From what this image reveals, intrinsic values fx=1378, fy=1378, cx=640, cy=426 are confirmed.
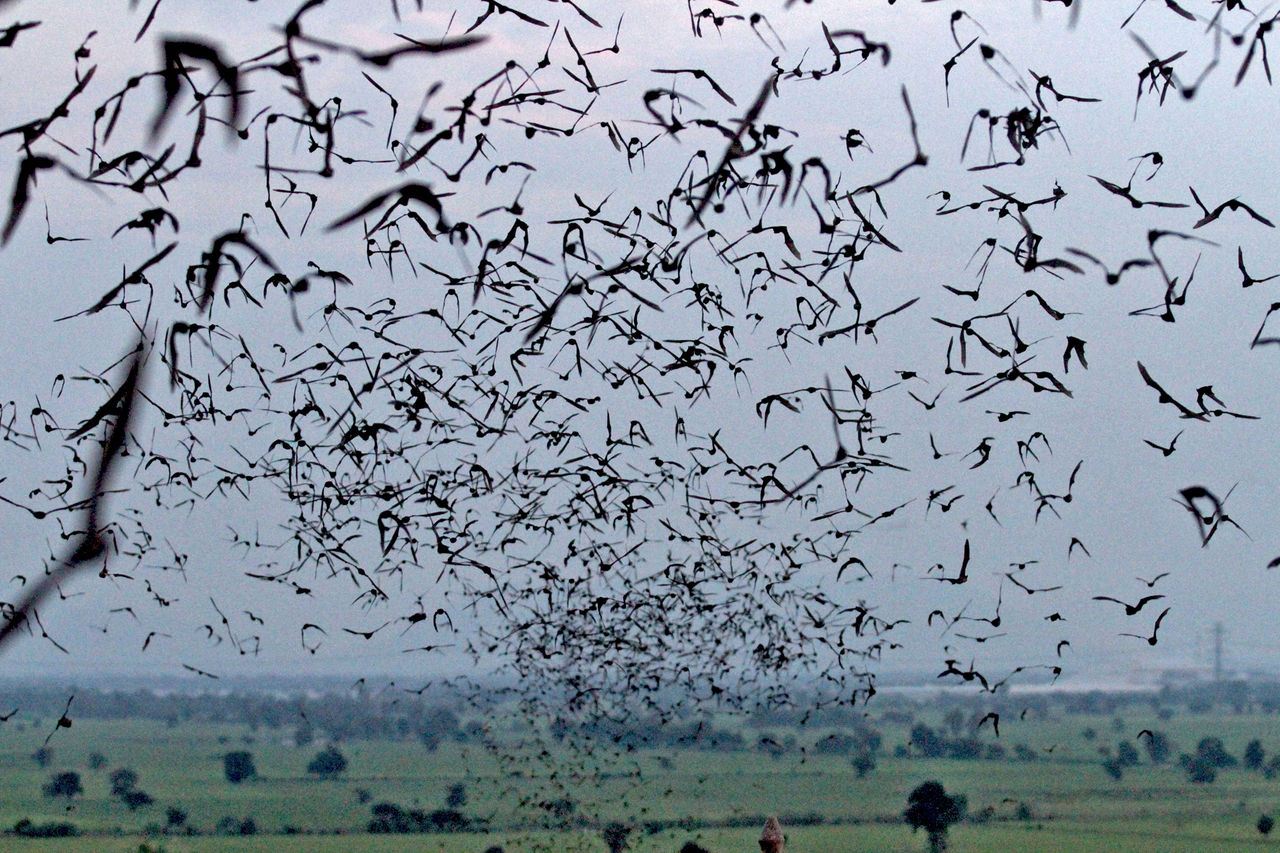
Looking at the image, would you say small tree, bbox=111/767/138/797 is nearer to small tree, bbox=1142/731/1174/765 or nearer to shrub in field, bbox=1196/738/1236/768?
small tree, bbox=1142/731/1174/765

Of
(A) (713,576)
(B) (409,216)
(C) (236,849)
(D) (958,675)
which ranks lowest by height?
(C) (236,849)

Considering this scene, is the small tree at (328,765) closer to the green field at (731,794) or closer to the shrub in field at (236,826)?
the green field at (731,794)

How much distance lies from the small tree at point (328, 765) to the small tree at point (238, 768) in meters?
4.93

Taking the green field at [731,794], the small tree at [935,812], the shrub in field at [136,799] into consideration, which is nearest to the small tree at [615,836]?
the green field at [731,794]

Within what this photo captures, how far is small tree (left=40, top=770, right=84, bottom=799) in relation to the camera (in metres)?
74.2

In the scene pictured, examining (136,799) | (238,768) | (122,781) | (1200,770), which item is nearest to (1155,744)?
(136,799)

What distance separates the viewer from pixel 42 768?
326ft

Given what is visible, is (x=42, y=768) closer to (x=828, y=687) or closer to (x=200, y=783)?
(x=200, y=783)

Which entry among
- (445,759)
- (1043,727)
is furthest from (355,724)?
(1043,727)

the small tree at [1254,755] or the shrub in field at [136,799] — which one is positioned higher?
the small tree at [1254,755]

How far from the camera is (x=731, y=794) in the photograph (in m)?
80.9

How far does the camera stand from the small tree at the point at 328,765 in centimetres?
9000

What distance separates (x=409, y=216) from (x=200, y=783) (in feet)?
335

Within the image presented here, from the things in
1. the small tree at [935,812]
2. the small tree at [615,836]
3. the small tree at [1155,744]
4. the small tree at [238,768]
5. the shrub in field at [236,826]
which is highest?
the small tree at [1155,744]
